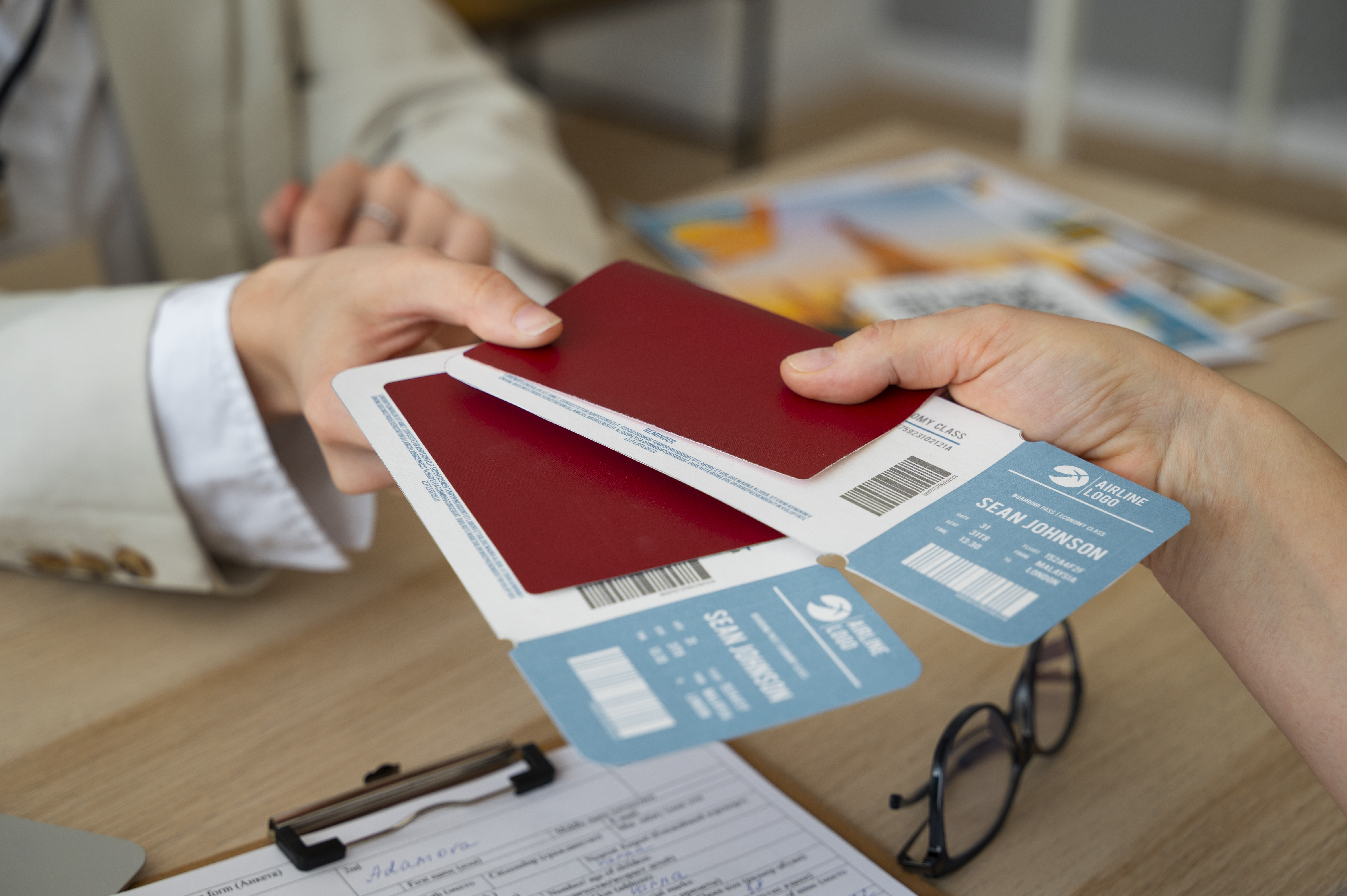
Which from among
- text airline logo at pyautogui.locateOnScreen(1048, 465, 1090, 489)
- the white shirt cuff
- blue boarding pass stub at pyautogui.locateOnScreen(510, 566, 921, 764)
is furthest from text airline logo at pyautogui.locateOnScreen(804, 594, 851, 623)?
the white shirt cuff

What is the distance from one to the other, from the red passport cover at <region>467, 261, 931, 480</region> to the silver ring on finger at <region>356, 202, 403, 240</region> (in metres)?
0.32

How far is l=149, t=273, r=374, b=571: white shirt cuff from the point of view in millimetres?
674

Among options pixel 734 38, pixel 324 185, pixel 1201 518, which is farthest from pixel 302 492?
pixel 734 38

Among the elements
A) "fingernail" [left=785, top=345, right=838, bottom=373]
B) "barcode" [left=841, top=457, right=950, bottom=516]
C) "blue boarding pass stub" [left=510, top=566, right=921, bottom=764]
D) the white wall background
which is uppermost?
"fingernail" [left=785, top=345, right=838, bottom=373]

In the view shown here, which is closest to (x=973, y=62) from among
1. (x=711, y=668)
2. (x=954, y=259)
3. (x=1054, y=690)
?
(x=954, y=259)

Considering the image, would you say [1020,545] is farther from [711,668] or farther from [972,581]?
[711,668]

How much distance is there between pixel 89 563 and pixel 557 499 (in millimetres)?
393

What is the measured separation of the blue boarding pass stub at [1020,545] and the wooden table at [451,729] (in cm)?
17

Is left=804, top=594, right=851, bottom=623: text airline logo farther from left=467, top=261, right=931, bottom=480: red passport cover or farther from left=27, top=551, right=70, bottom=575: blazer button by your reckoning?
left=27, top=551, right=70, bottom=575: blazer button

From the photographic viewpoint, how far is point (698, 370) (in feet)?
1.75

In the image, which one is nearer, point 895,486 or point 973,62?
point 895,486

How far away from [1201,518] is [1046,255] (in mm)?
619

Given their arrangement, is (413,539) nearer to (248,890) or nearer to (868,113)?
(248,890)

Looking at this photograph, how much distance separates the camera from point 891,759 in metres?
0.58
